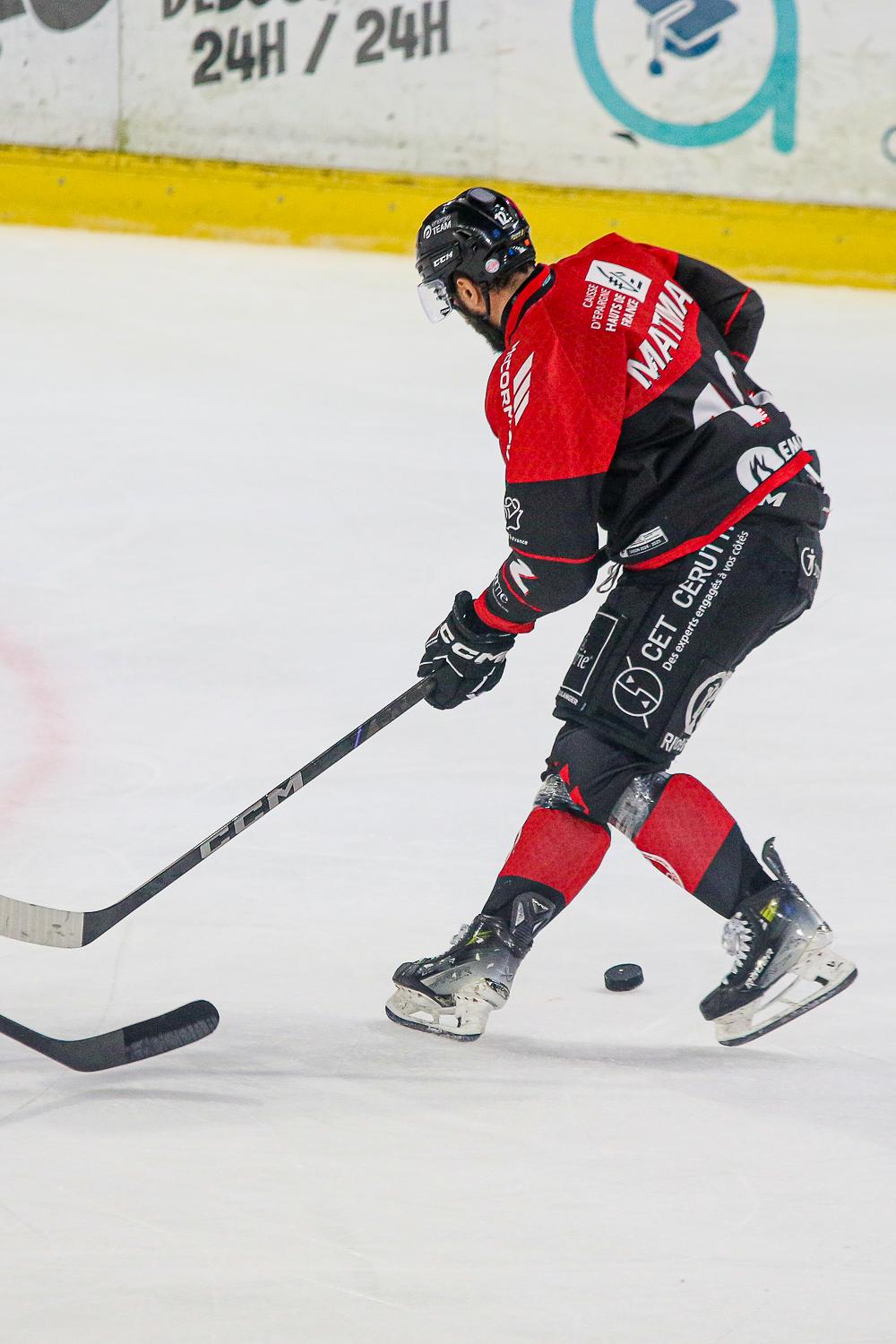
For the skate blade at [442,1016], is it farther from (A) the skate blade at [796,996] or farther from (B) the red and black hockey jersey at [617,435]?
(B) the red and black hockey jersey at [617,435]

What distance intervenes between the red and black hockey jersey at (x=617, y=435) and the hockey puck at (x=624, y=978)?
52cm

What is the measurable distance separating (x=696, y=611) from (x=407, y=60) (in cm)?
545

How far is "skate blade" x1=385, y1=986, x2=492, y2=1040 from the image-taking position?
2.31m

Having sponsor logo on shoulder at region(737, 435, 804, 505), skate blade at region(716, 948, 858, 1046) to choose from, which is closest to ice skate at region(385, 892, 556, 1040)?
skate blade at region(716, 948, 858, 1046)

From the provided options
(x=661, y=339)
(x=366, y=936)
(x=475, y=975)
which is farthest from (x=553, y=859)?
(x=661, y=339)

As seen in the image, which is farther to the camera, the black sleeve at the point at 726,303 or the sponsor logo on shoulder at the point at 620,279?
the black sleeve at the point at 726,303

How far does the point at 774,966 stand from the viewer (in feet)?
7.36

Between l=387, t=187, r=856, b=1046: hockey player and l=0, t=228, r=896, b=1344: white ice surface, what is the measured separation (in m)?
0.15

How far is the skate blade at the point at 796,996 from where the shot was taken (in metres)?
2.25

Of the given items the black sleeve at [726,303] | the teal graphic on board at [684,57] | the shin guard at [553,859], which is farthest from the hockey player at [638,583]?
the teal graphic on board at [684,57]

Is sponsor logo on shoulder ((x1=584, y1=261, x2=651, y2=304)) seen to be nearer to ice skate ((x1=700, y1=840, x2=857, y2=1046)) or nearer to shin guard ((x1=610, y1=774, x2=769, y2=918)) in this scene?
shin guard ((x1=610, y1=774, x2=769, y2=918))

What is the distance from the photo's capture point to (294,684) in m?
3.55

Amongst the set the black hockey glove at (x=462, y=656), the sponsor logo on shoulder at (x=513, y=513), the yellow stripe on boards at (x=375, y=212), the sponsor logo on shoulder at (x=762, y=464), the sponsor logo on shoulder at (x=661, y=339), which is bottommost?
the black hockey glove at (x=462, y=656)

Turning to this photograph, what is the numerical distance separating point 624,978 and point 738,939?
9.3 inches
